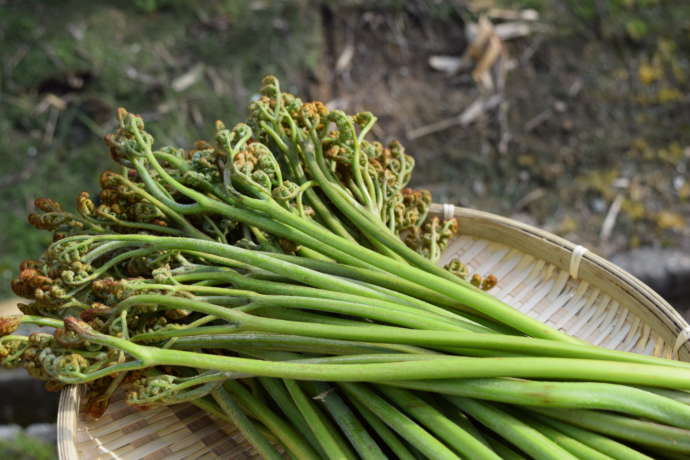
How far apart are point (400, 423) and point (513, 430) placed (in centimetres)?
24

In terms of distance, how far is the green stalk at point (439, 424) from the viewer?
59.2 inches

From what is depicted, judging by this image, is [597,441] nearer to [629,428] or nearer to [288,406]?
[629,428]

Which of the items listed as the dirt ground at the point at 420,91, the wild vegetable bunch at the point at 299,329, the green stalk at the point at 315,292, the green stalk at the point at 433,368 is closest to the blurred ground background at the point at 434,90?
the dirt ground at the point at 420,91

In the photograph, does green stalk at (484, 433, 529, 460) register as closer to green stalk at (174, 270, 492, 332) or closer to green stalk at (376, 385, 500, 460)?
green stalk at (376, 385, 500, 460)

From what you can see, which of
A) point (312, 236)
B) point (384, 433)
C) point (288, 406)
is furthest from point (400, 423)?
point (312, 236)

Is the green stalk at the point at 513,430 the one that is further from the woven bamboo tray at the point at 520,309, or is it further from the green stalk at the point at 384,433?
the woven bamboo tray at the point at 520,309

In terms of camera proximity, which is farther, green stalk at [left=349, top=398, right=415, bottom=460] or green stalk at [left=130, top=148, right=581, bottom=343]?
green stalk at [left=130, top=148, right=581, bottom=343]

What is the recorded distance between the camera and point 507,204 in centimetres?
366

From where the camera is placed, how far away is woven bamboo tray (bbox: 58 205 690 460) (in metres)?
1.83

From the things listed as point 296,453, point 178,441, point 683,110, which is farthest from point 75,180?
point 683,110

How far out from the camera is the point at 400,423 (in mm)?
1570

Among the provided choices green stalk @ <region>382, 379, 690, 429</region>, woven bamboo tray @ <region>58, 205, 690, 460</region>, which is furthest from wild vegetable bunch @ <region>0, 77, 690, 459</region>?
woven bamboo tray @ <region>58, 205, 690, 460</region>

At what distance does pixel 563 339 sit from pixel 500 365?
0.26m

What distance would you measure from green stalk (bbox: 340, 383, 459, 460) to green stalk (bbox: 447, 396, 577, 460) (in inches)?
4.7
